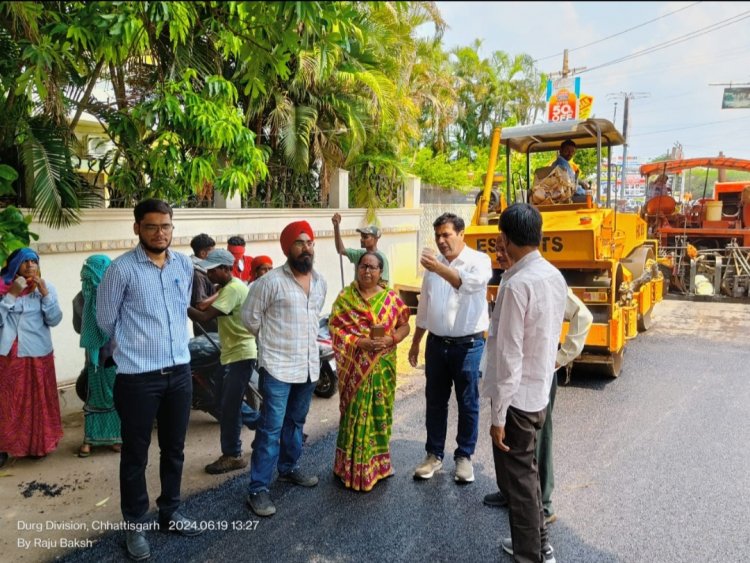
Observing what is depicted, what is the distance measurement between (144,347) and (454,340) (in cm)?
192

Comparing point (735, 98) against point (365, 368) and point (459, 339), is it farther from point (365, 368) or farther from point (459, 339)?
point (365, 368)

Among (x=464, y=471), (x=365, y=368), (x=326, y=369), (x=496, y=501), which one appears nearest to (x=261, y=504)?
(x=365, y=368)

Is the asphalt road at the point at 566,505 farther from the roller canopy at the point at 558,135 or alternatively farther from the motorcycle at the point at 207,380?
the roller canopy at the point at 558,135

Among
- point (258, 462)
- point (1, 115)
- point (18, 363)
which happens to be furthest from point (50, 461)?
point (1, 115)

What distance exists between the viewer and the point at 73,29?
3193 mm

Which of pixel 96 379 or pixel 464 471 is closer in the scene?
pixel 464 471

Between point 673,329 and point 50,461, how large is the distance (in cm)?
843

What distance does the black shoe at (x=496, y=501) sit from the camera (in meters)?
3.45

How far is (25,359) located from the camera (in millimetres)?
4059

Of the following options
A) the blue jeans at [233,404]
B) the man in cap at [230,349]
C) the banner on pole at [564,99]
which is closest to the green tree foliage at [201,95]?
the man in cap at [230,349]

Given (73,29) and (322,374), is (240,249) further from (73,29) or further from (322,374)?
(73,29)

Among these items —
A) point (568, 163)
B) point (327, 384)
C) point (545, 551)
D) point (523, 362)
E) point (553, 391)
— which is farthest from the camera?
point (568, 163)

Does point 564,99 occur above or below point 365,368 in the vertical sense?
above

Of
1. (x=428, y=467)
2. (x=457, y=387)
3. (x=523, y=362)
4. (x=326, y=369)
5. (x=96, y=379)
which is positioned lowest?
(x=428, y=467)
